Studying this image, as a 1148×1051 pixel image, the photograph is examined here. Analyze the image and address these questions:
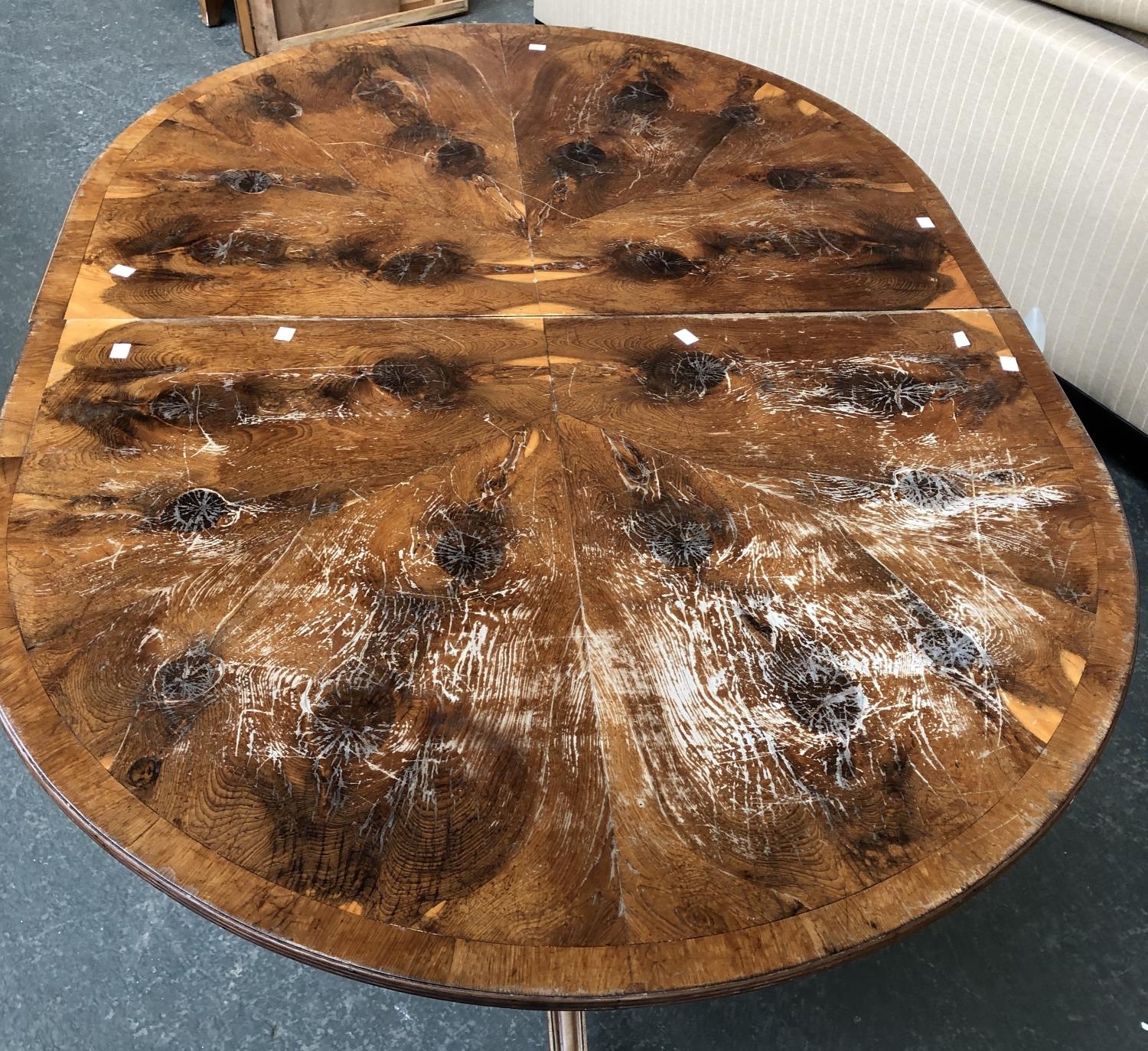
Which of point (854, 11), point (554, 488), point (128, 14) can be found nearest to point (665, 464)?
point (554, 488)

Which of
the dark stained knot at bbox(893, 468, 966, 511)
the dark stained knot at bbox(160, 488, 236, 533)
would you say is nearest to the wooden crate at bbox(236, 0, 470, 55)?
the dark stained knot at bbox(160, 488, 236, 533)

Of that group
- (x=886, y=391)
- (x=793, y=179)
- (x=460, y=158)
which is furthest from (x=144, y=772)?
(x=793, y=179)

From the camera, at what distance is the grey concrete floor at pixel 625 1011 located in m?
1.20

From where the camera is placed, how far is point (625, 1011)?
4.04ft

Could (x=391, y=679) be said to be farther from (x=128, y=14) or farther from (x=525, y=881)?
(x=128, y=14)

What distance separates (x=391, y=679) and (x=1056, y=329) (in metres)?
1.46

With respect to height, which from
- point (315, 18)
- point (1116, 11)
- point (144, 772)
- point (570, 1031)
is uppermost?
point (1116, 11)

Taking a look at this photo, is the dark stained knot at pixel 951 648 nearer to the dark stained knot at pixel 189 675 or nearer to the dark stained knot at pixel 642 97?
the dark stained knot at pixel 189 675

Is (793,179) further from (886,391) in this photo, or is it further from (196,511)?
(196,511)

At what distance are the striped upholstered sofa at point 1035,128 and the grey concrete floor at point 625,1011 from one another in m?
0.74

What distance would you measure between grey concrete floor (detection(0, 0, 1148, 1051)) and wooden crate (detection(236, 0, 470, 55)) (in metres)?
1.96

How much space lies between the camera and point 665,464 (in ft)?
3.44

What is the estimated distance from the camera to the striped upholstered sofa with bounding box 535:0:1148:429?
1658 mm

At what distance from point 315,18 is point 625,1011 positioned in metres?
2.45
